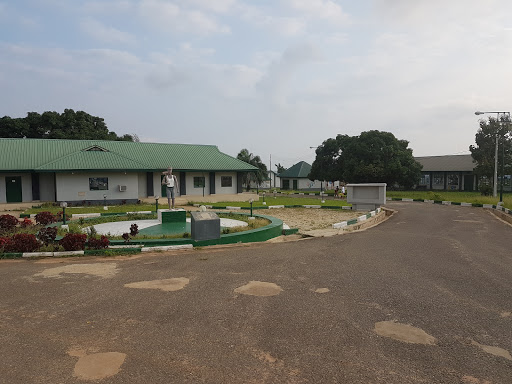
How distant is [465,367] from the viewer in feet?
12.6

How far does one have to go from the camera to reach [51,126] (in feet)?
153

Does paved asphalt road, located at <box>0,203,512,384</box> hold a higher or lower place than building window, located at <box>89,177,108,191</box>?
lower

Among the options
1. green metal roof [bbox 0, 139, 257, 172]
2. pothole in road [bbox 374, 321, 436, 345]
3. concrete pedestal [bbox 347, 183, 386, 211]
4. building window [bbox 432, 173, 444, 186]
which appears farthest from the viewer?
building window [bbox 432, 173, 444, 186]

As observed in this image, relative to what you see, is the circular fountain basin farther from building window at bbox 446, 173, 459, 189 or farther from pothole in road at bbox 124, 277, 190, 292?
building window at bbox 446, 173, 459, 189

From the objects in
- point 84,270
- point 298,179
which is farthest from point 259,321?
point 298,179

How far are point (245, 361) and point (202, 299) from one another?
2129 mm

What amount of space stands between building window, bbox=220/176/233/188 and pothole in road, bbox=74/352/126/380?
29341 millimetres

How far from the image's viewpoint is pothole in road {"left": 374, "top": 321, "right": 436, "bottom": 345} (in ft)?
14.8

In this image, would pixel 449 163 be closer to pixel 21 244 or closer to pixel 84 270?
pixel 84 270

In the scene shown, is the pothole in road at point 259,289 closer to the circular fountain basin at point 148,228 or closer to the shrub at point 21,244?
the circular fountain basin at point 148,228

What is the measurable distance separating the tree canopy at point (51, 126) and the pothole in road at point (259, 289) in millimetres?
45084

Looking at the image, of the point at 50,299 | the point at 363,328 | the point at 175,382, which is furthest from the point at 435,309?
the point at 50,299

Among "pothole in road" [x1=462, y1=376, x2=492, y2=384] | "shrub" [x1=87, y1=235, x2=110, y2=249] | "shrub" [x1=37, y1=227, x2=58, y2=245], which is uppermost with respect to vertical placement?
"shrub" [x1=37, y1=227, x2=58, y2=245]

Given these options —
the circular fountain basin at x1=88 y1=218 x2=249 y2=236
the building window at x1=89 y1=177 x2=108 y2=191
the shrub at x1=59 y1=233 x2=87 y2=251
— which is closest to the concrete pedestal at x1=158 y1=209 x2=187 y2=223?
the circular fountain basin at x1=88 y1=218 x2=249 y2=236
